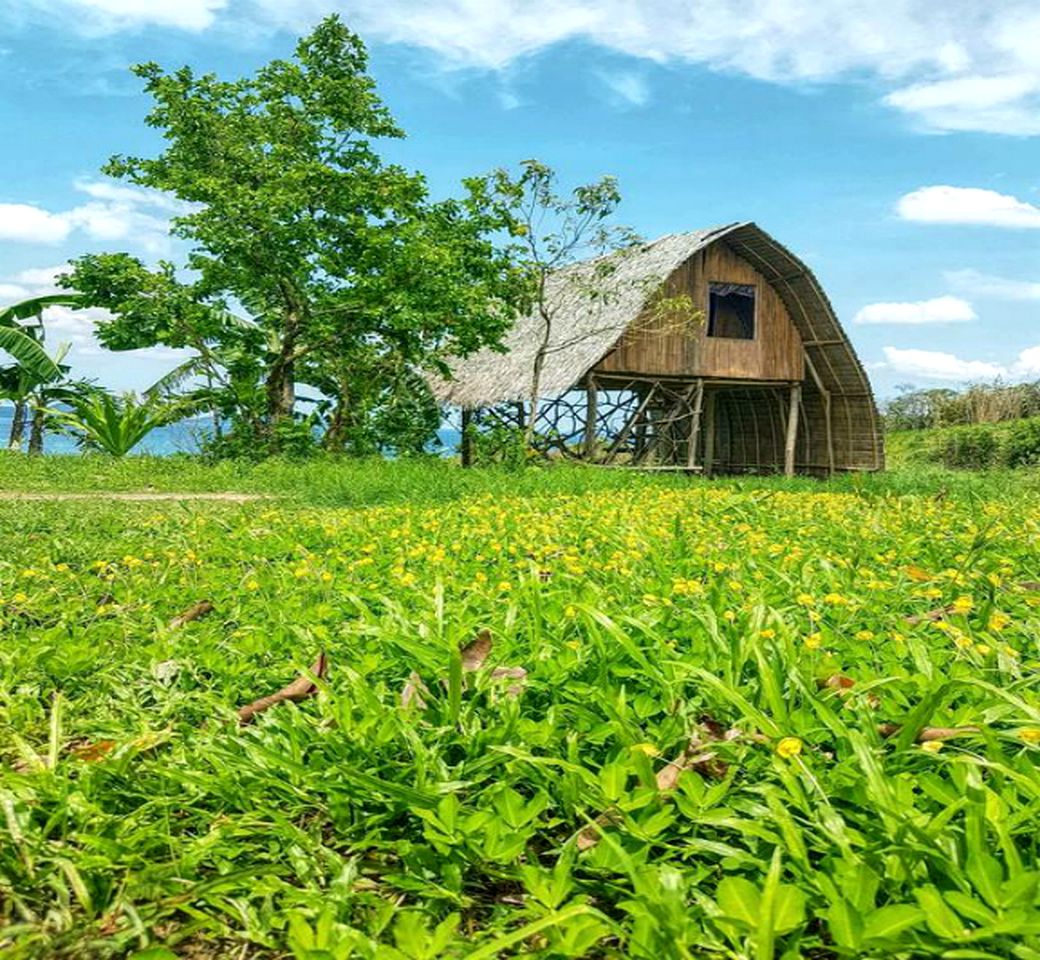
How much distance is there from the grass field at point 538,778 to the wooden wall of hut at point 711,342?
53.0 feet

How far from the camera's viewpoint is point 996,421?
28469mm

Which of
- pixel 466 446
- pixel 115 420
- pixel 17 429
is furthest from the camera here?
pixel 17 429

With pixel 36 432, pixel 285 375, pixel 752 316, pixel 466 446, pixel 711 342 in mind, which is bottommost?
pixel 466 446

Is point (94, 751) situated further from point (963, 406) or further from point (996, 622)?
point (963, 406)

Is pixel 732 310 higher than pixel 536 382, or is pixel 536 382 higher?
pixel 732 310

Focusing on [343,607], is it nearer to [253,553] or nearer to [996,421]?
[253,553]

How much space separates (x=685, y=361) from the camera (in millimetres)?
19766

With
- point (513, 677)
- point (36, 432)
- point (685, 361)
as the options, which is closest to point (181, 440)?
point (36, 432)

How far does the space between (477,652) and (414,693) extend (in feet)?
0.65

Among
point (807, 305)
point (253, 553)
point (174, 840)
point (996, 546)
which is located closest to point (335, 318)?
point (807, 305)

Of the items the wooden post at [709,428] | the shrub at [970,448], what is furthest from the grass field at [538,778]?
the shrub at [970,448]

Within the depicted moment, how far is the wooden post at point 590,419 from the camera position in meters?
18.8

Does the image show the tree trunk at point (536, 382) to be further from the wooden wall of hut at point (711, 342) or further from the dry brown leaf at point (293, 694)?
the dry brown leaf at point (293, 694)

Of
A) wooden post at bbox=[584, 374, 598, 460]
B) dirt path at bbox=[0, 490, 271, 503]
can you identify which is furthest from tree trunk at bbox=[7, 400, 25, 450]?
wooden post at bbox=[584, 374, 598, 460]
